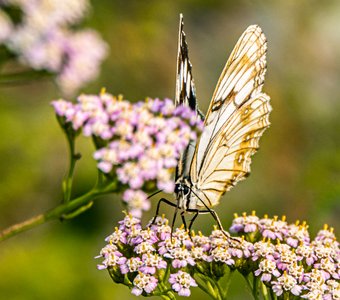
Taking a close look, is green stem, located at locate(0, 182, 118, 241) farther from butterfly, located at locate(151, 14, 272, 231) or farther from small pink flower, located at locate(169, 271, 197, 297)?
butterfly, located at locate(151, 14, 272, 231)

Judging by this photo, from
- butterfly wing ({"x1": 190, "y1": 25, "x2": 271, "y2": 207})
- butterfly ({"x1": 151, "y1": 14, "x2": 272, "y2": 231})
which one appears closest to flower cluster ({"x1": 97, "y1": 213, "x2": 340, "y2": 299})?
butterfly ({"x1": 151, "y1": 14, "x2": 272, "y2": 231})

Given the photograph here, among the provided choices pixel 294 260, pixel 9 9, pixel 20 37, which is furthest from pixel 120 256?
pixel 9 9

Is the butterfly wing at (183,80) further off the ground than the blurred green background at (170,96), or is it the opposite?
the blurred green background at (170,96)

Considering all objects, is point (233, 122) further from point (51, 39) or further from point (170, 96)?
point (170, 96)

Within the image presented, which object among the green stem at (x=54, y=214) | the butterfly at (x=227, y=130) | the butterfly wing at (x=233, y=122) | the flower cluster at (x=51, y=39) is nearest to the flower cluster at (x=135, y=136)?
the green stem at (x=54, y=214)

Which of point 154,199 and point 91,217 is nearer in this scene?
point 91,217

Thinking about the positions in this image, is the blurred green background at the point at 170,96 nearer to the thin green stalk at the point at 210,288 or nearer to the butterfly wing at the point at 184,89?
the butterfly wing at the point at 184,89

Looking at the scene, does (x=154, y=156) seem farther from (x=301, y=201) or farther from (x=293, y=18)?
(x=293, y=18)
